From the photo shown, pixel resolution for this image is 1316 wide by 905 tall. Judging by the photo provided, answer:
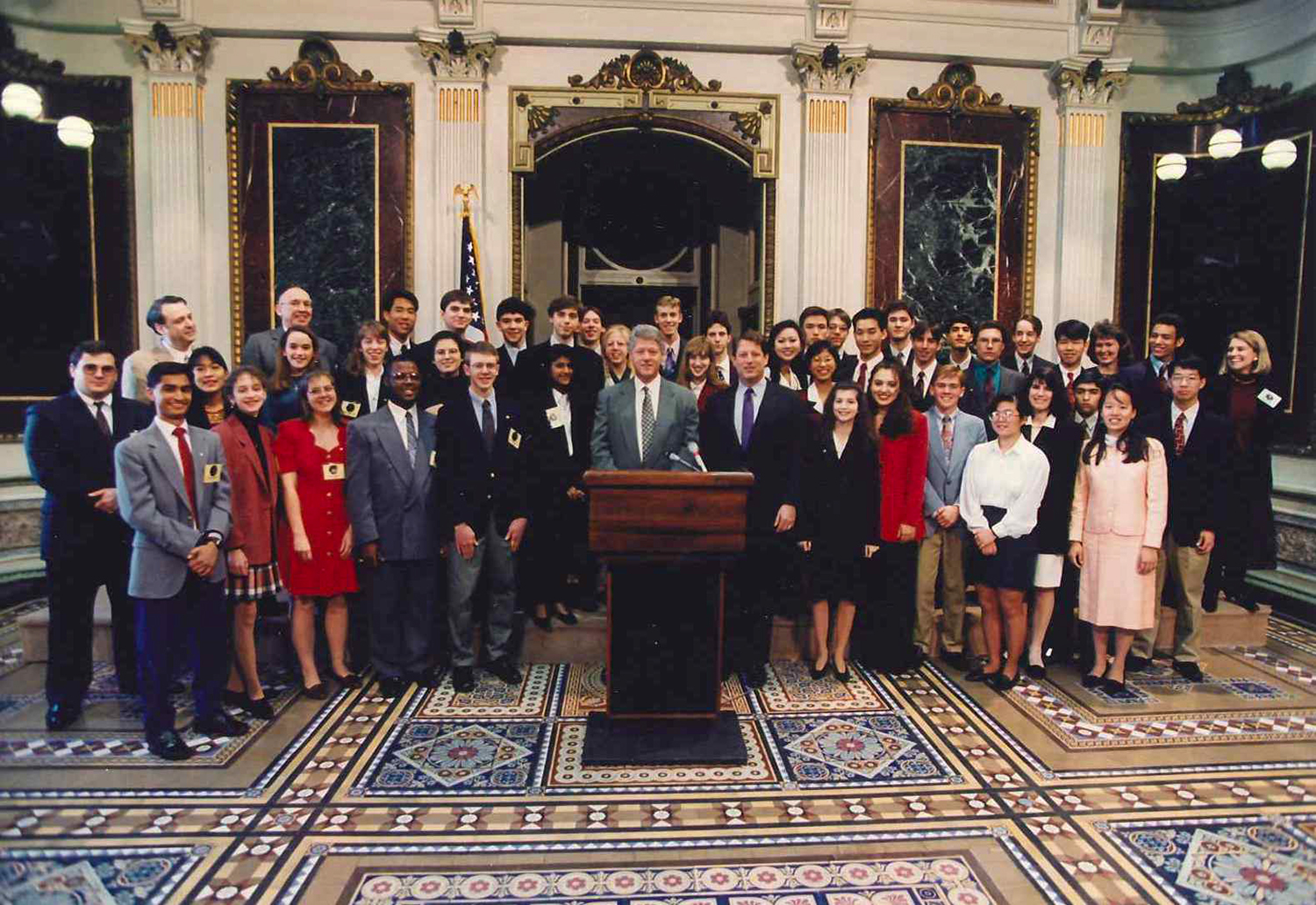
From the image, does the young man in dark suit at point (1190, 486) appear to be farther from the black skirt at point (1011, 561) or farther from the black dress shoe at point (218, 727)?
the black dress shoe at point (218, 727)

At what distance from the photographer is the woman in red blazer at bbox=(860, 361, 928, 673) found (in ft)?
13.6

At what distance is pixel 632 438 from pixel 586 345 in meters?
1.47

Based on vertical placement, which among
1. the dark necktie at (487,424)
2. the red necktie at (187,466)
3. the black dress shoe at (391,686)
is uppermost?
the dark necktie at (487,424)

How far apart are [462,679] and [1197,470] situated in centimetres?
407

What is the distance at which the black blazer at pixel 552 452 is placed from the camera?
4188mm

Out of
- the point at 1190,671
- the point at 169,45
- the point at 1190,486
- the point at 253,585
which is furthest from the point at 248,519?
the point at 169,45

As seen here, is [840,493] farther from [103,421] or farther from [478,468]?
[103,421]

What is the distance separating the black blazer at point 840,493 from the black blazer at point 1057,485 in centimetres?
84

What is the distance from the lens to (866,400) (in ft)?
13.8

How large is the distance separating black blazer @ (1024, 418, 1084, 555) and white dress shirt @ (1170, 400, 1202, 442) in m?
0.72

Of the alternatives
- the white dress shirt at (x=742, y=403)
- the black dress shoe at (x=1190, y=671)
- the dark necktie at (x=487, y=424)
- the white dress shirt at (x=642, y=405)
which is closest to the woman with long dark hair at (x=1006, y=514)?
the black dress shoe at (x=1190, y=671)

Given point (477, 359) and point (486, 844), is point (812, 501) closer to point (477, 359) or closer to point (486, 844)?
point (477, 359)

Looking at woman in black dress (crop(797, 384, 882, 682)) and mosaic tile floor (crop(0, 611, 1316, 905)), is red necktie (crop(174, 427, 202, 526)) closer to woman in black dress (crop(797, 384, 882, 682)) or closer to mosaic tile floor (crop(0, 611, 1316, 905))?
mosaic tile floor (crop(0, 611, 1316, 905))

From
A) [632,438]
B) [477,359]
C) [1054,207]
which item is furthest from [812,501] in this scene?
[1054,207]
